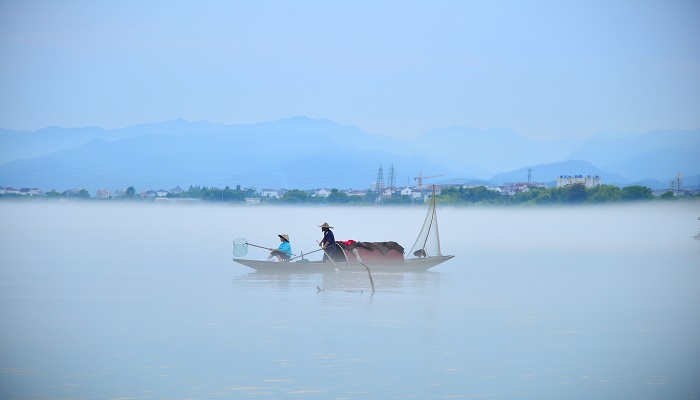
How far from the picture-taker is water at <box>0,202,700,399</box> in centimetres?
1683

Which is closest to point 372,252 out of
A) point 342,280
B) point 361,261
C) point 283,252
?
point 361,261

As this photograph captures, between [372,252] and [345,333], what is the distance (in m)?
13.2

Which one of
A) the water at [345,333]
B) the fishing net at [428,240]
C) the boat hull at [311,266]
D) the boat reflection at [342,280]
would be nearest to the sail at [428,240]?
the fishing net at [428,240]

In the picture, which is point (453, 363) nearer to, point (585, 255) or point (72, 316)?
point (72, 316)

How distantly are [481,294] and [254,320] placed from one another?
9.18 meters

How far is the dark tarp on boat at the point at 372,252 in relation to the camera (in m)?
34.1

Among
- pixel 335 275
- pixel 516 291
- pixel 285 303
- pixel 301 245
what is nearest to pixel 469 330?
pixel 285 303

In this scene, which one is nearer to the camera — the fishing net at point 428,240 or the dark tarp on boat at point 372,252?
the dark tarp on boat at point 372,252

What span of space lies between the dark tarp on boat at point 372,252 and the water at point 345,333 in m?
0.71

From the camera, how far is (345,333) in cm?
2183

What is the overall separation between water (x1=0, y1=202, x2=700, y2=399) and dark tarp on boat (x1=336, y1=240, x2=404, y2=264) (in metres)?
0.71

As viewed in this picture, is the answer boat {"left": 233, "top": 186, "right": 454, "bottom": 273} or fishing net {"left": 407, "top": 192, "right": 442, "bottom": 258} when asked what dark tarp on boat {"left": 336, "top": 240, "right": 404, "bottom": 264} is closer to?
boat {"left": 233, "top": 186, "right": 454, "bottom": 273}

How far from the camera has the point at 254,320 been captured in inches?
930

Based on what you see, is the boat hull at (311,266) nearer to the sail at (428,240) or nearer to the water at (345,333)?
the water at (345,333)
